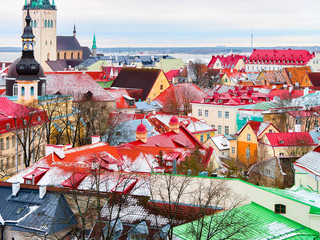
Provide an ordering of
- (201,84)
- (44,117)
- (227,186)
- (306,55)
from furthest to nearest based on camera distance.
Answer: (306,55) → (201,84) → (44,117) → (227,186)

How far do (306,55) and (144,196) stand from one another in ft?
416

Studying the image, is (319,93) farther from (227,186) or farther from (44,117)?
(227,186)

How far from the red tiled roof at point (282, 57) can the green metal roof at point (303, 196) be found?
118793mm

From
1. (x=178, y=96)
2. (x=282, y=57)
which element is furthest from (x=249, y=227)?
(x=282, y=57)

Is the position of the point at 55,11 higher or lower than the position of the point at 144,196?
higher

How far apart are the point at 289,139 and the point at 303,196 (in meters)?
20.7

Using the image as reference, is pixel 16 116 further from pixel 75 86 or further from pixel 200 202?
pixel 200 202

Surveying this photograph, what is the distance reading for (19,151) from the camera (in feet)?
150

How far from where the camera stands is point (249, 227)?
20.8m

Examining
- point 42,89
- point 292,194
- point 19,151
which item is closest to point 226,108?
point 42,89

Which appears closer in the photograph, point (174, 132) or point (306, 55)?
point (174, 132)

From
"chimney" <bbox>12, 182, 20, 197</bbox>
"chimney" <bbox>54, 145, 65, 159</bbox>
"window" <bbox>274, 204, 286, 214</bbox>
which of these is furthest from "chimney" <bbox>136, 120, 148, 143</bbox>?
"window" <bbox>274, 204, 286, 214</bbox>

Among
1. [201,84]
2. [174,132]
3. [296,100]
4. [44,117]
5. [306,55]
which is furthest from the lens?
[306,55]

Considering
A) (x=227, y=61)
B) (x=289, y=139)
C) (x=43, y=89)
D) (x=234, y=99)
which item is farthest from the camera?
(x=227, y=61)
